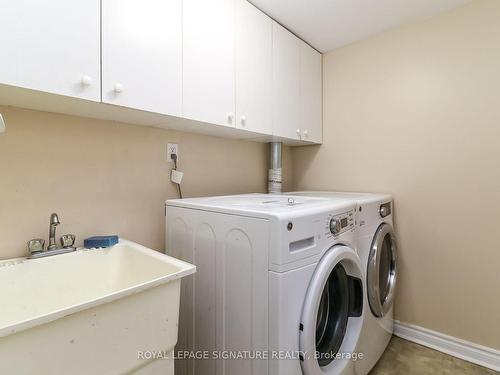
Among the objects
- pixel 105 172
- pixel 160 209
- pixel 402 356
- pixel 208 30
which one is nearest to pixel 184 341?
pixel 160 209

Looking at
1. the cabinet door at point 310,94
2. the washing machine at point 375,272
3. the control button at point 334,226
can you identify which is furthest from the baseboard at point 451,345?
the cabinet door at point 310,94

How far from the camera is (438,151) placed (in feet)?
5.62

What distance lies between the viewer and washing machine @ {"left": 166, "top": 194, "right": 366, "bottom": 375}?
35.7 inches

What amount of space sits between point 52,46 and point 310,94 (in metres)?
1.69

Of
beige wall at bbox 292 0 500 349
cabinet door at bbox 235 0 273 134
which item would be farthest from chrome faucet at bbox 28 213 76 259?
beige wall at bbox 292 0 500 349

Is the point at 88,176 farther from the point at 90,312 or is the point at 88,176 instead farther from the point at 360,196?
the point at 360,196

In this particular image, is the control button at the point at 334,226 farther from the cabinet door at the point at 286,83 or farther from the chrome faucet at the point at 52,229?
the chrome faucet at the point at 52,229

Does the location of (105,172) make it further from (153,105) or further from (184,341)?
(184,341)

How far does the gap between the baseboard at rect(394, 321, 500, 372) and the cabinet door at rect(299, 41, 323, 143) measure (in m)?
1.54

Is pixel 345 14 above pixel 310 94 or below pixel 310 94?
above

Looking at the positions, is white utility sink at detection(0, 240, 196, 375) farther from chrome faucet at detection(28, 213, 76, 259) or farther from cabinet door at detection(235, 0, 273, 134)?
cabinet door at detection(235, 0, 273, 134)

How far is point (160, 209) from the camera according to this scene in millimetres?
1528

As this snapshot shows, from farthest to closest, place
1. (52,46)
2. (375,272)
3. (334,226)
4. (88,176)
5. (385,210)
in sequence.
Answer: (385,210) < (375,272) < (88,176) < (334,226) < (52,46)

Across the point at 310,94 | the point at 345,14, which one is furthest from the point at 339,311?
the point at 345,14
